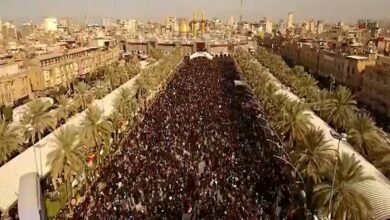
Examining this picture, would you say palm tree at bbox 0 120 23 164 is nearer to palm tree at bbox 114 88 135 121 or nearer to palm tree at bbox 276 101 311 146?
palm tree at bbox 114 88 135 121

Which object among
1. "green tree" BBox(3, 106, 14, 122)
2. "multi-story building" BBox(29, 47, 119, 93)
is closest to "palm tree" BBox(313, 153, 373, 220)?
"green tree" BBox(3, 106, 14, 122)

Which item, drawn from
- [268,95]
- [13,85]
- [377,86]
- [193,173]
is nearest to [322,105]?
[268,95]

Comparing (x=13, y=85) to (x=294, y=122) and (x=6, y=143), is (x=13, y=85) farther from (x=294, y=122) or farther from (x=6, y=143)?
(x=294, y=122)

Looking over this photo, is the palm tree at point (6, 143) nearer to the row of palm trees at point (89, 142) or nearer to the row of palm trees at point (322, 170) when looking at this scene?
the row of palm trees at point (89, 142)

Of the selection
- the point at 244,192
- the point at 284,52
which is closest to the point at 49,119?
the point at 244,192

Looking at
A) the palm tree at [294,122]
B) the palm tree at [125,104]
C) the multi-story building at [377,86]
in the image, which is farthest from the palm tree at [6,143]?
the multi-story building at [377,86]

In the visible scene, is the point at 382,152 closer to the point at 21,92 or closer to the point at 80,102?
the point at 80,102

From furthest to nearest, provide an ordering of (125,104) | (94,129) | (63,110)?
1. (125,104)
2. (63,110)
3. (94,129)
